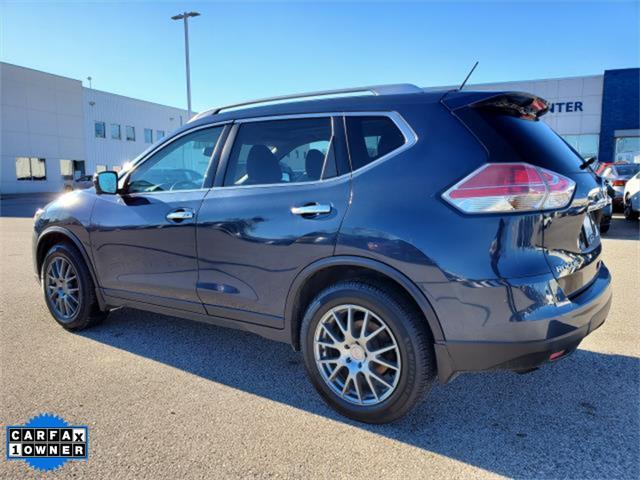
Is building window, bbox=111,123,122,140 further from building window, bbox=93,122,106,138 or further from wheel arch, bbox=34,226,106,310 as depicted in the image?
wheel arch, bbox=34,226,106,310

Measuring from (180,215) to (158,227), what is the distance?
277 millimetres

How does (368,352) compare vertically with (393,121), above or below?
below

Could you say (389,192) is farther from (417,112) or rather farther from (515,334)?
(515,334)

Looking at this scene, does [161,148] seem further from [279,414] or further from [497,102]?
[497,102]

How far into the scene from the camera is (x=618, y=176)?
13.6 m

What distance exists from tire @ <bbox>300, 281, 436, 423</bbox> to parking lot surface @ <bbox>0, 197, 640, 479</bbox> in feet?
0.50

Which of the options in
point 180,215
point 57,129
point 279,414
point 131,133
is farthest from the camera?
point 131,133

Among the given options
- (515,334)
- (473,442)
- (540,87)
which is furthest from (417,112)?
(540,87)

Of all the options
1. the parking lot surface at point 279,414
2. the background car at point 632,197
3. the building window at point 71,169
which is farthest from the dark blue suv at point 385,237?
the building window at point 71,169

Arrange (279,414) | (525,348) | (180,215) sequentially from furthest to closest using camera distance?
1. (180,215)
2. (279,414)
3. (525,348)

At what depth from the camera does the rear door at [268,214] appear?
2787mm

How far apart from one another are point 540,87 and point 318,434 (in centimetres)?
2882

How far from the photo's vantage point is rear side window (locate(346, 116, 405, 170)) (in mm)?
2666

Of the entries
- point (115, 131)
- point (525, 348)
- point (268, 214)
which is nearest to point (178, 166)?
point (268, 214)
